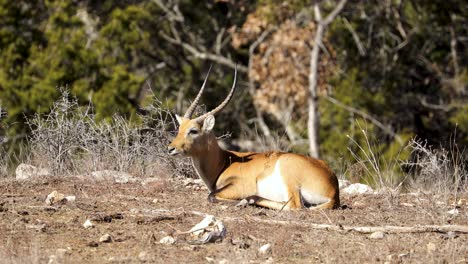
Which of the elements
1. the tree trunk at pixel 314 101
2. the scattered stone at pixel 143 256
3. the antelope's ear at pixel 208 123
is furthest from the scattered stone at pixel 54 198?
the tree trunk at pixel 314 101

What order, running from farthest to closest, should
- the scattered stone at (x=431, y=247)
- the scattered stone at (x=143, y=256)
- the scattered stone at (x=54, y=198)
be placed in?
the scattered stone at (x=54, y=198), the scattered stone at (x=431, y=247), the scattered stone at (x=143, y=256)

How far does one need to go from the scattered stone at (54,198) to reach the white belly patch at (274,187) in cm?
215

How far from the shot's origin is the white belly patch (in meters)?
10.3

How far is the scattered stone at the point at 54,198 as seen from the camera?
9445mm

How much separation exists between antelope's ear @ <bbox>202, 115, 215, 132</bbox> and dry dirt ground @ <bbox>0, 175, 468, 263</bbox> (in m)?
1.06

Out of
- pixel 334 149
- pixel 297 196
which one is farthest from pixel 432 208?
pixel 334 149

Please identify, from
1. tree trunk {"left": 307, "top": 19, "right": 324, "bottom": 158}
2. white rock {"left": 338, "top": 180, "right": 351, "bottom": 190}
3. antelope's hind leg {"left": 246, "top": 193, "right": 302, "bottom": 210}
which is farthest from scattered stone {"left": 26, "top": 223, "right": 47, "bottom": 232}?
tree trunk {"left": 307, "top": 19, "right": 324, "bottom": 158}

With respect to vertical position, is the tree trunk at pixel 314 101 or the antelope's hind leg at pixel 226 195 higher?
the antelope's hind leg at pixel 226 195

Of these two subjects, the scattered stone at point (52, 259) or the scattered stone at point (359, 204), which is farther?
the scattered stone at point (359, 204)

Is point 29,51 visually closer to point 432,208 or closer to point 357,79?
point 357,79

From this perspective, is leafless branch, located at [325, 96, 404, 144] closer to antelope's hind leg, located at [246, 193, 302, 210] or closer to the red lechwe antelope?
the red lechwe antelope

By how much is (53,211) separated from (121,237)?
114 cm

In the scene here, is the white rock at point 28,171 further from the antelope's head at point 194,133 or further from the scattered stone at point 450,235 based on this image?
the scattered stone at point 450,235

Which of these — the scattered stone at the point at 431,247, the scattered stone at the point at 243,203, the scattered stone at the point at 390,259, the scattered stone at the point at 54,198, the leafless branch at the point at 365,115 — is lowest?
the leafless branch at the point at 365,115
